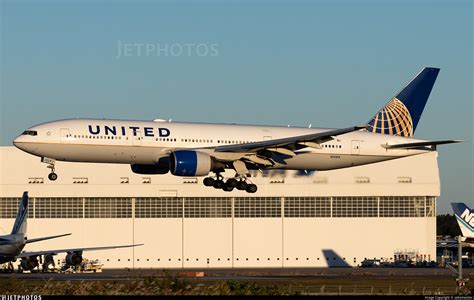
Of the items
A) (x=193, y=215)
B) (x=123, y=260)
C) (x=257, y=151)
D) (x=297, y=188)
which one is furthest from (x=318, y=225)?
(x=257, y=151)

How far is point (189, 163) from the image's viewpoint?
2603 inches

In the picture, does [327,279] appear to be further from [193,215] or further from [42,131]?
[193,215]

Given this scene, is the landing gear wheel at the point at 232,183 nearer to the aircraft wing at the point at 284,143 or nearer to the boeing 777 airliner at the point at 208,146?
the boeing 777 airliner at the point at 208,146

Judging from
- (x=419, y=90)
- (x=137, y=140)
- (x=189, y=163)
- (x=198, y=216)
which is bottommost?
(x=198, y=216)

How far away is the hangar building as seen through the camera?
106750 mm

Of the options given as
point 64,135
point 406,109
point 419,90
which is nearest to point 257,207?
point 406,109

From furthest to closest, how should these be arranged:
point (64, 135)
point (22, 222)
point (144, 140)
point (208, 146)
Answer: point (22, 222)
point (208, 146)
point (144, 140)
point (64, 135)

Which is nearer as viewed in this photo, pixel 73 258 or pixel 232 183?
pixel 232 183

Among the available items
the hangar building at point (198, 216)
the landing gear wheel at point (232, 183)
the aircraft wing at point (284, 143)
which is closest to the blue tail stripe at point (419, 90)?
the aircraft wing at point (284, 143)

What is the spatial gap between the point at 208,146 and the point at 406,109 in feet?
67.8

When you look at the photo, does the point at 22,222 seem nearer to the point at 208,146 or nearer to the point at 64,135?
the point at 64,135

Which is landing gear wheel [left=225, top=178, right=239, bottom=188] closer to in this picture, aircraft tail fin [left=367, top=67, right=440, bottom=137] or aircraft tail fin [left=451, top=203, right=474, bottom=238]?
aircraft tail fin [left=367, top=67, right=440, bottom=137]

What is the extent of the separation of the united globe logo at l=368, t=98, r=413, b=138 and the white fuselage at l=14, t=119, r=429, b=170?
7033 mm

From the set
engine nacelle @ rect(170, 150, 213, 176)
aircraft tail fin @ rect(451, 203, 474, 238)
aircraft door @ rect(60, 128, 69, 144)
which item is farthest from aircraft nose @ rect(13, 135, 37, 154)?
aircraft tail fin @ rect(451, 203, 474, 238)
